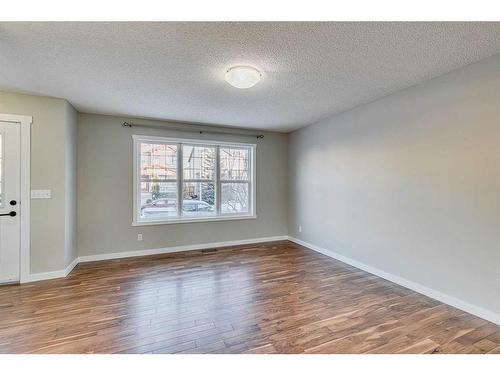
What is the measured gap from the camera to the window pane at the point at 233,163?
522 centimetres

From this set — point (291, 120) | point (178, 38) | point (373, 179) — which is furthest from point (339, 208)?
point (178, 38)

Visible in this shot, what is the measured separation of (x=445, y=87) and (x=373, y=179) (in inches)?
53.8

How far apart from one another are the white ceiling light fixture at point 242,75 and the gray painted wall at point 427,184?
199 cm

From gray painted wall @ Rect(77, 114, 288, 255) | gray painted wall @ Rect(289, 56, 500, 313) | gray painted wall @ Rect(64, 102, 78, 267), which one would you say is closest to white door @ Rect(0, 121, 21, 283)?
gray painted wall @ Rect(64, 102, 78, 267)

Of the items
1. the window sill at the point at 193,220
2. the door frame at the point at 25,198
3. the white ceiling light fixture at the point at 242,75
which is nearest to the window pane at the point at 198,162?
the window sill at the point at 193,220

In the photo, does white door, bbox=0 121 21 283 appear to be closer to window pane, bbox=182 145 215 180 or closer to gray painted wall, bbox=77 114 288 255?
gray painted wall, bbox=77 114 288 255

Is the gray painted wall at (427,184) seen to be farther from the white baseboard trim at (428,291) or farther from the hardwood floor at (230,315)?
the hardwood floor at (230,315)

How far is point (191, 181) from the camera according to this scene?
4930 mm

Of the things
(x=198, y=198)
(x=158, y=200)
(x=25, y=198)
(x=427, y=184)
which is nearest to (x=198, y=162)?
(x=198, y=198)

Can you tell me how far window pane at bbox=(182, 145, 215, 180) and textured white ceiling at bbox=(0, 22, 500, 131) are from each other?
1358mm

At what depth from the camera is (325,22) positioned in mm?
1826

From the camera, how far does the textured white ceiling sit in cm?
193

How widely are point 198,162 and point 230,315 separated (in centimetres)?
324
